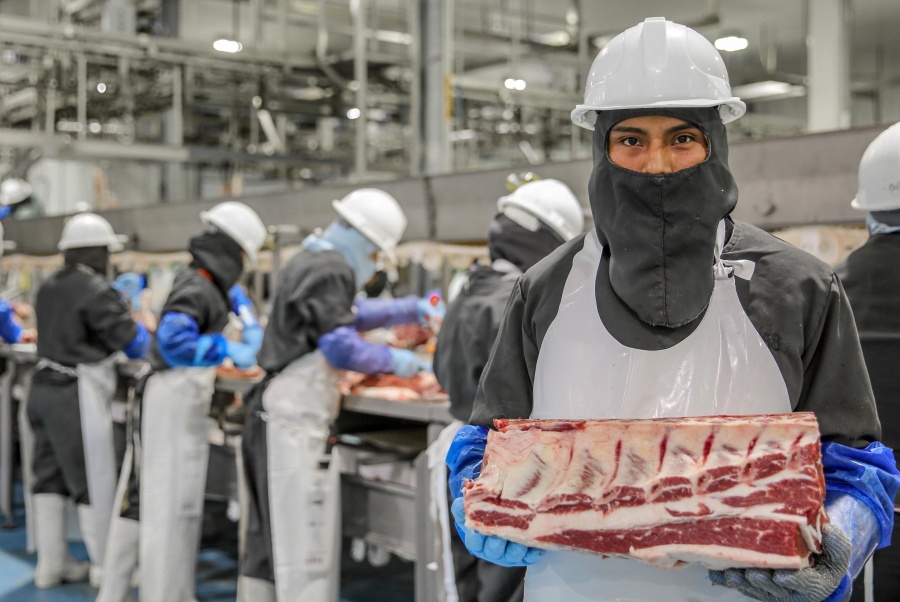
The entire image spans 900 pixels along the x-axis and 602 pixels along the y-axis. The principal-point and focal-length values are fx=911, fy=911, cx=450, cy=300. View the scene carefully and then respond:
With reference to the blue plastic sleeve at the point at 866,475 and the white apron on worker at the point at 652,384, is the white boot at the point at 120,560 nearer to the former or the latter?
the white apron on worker at the point at 652,384

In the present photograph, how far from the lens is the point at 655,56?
140cm

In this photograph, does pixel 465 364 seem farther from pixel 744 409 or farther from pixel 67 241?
pixel 67 241

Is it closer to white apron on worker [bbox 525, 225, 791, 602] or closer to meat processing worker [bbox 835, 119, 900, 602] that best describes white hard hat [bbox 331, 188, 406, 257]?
meat processing worker [bbox 835, 119, 900, 602]

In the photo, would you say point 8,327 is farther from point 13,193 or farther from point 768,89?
point 768,89

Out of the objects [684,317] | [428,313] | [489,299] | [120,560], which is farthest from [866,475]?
[120,560]

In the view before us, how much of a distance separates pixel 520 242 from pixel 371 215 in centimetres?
109

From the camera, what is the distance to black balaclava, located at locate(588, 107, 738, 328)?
138 centimetres

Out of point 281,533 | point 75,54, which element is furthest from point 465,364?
point 75,54

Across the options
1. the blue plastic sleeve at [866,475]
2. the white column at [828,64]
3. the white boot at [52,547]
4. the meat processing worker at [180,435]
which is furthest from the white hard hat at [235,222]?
the blue plastic sleeve at [866,475]

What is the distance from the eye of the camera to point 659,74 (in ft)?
4.55

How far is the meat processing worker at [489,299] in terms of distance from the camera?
106 inches

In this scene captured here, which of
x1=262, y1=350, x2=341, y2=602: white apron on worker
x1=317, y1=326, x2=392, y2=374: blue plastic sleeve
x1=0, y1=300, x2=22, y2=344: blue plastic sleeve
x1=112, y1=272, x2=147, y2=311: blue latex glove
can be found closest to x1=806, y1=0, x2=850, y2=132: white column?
x1=317, y1=326, x2=392, y2=374: blue plastic sleeve

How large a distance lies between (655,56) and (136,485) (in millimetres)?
Answer: 3607

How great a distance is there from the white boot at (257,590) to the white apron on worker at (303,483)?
0.53ft
